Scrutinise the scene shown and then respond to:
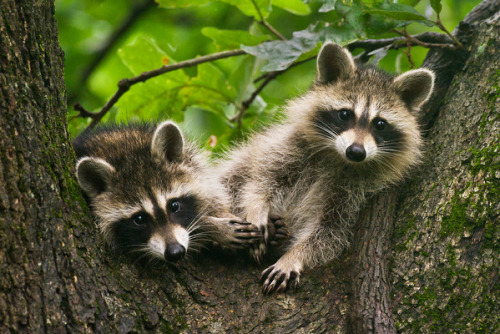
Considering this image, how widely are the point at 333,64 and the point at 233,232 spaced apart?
59.2 inches

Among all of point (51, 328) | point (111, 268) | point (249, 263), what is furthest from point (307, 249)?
point (51, 328)

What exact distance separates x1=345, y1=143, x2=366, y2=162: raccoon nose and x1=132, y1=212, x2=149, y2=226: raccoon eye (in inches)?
51.4

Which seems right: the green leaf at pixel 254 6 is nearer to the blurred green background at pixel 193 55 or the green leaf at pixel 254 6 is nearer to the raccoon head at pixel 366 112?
the blurred green background at pixel 193 55

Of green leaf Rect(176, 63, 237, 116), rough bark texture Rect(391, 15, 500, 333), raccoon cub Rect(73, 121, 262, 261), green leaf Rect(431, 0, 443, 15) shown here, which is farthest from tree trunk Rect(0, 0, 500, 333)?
green leaf Rect(176, 63, 237, 116)

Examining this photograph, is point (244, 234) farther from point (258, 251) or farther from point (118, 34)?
point (118, 34)

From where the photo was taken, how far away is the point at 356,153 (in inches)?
141

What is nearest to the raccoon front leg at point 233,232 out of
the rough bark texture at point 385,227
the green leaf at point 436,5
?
the rough bark texture at point 385,227

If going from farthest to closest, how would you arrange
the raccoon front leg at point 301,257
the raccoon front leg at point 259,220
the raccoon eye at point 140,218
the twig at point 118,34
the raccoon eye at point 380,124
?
1. the twig at point 118,34
2. the raccoon eye at point 380,124
3. the raccoon front leg at point 259,220
4. the raccoon eye at point 140,218
5. the raccoon front leg at point 301,257

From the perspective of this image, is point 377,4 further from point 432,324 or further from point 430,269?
point 432,324

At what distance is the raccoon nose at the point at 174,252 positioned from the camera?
2.85m

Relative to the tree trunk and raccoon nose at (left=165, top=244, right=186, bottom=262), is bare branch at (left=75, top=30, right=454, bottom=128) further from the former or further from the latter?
raccoon nose at (left=165, top=244, right=186, bottom=262)

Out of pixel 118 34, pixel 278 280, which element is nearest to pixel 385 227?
pixel 278 280

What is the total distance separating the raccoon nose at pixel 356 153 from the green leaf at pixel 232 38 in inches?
48.3

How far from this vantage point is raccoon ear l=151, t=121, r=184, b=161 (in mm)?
3371
